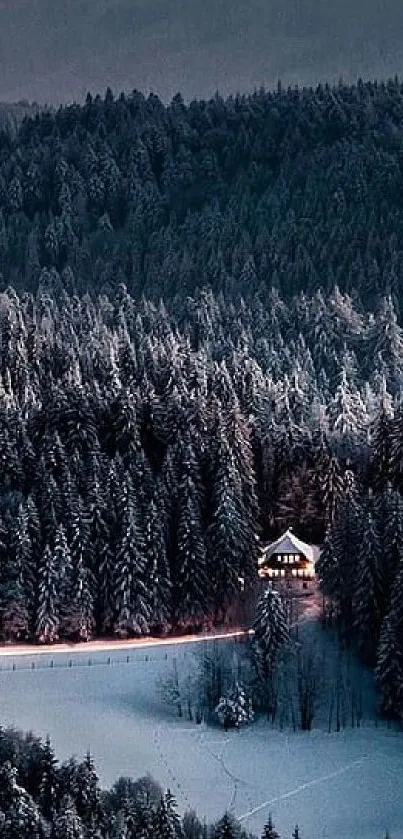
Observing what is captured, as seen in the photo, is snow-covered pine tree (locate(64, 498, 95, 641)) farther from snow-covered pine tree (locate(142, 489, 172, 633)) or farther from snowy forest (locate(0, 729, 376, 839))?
snowy forest (locate(0, 729, 376, 839))

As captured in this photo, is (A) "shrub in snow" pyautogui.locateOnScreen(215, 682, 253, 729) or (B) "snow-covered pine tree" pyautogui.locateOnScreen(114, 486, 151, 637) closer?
(A) "shrub in snow" pyautogui.locateOnScreen(215, 682, 253, 729)

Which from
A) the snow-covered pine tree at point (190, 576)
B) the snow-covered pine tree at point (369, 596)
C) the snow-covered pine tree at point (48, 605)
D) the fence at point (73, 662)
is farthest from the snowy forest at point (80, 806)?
the snow-covered pine tree at point (190, 576)

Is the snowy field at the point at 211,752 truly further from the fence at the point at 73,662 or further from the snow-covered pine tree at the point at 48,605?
the snow-covered pine tree at the point at 48,605

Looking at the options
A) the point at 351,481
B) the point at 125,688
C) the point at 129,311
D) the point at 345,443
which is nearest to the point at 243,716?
the point at 125,688

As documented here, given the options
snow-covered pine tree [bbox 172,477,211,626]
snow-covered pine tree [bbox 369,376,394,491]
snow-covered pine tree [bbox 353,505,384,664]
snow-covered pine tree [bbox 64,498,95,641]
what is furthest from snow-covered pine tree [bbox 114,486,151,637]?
snow-covered pine tree [bbox 369,376,394,491]

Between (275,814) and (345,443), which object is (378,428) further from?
(275,814)

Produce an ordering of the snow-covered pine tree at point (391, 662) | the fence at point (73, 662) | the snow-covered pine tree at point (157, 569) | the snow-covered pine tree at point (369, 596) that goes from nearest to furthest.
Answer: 1. the snow-covered pine tree at point (391, 662)
2. the fence at point (73, 662)
3. the snow-covered pine tree at point (369, 596)
4. the snow-covered pine tree at point (157, 569)
